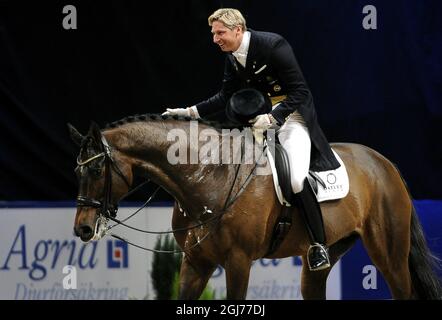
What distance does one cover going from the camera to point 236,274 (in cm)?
479

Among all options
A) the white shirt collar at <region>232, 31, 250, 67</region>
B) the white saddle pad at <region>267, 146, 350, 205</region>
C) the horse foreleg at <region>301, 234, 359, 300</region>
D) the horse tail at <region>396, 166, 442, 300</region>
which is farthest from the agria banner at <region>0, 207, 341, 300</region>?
the white shirt collar at <region>232, 31, 250, 67</region>

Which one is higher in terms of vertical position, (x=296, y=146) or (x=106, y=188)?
(x=296, y=146)

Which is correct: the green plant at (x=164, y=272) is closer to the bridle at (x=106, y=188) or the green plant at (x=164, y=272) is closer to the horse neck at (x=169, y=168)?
the horse neck at (x=169, y=168)

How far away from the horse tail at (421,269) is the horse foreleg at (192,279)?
1451mm

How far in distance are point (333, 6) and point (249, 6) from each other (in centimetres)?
66

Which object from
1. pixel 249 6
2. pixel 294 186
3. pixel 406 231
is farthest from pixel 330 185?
pixel 249 6

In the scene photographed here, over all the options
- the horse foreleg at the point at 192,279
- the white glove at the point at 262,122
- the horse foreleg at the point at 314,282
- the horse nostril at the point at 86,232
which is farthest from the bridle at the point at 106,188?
the horse foreleg at the point at 314,282

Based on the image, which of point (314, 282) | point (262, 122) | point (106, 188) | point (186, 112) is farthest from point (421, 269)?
point (106, 188)

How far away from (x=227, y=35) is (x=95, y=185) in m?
1.08

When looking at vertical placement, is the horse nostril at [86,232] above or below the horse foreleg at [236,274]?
above

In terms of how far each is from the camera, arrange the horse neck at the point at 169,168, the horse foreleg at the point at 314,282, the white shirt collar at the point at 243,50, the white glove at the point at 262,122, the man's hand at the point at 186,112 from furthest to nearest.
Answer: the horse foreleg at the point at 314,282
the man's hand at the point at 186,112
the white shirt collar at the point at 243,50
the white glove at the point at 262,122
the horse neck at the point at 169,168

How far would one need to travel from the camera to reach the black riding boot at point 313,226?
16.6 feet

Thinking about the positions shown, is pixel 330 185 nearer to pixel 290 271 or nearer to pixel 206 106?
pixel 206 106

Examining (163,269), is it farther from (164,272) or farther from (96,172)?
(96,172)
